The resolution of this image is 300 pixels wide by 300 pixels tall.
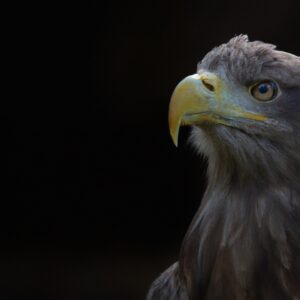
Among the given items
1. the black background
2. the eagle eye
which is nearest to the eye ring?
the eagle eye

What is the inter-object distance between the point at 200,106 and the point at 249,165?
34 cm

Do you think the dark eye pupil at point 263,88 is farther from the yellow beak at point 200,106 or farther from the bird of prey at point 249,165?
the yellow beak at point 200,106

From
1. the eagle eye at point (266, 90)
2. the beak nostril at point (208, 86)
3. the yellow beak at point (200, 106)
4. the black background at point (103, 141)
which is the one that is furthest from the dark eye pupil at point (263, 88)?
the black background at point (103, 141)

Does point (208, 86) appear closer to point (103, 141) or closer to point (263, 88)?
point (263, 88)

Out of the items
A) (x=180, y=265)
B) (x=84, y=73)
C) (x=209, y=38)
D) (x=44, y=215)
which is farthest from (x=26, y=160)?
(x=180, y=265)

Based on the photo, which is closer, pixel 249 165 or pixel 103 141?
pixel 249 165

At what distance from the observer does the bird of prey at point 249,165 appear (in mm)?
3828

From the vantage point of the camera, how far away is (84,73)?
8.63 m

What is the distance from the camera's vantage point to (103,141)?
366 inches

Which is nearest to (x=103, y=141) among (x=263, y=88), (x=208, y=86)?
(x=208, y=86)

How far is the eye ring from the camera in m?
3.90

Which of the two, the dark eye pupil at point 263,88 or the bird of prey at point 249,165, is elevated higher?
the dark eye pupil at point 263,88

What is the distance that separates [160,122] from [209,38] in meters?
1.19

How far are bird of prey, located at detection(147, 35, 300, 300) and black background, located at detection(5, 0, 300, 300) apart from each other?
163 inches
